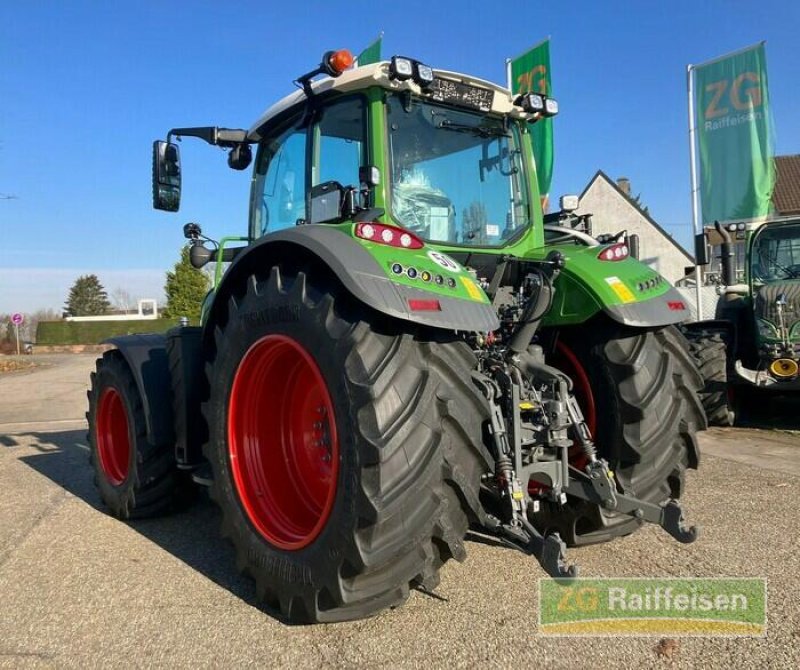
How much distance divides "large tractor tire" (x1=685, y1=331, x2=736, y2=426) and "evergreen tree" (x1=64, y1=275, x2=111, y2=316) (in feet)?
236

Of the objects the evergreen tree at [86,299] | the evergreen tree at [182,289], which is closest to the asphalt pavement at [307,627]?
the evergreen tree at [182,289]

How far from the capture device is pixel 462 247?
136 inches

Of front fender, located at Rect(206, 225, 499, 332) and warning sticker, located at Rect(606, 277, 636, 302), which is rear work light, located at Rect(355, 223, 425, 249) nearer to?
front fender, located at Rect(206, 225, 499, 332)

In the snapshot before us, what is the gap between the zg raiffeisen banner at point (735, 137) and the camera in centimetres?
1347

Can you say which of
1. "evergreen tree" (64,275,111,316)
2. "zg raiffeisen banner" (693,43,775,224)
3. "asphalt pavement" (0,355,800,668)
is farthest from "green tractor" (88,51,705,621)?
"evergreen tree" (64,275,111,316)

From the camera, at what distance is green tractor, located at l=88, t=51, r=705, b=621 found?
245cm

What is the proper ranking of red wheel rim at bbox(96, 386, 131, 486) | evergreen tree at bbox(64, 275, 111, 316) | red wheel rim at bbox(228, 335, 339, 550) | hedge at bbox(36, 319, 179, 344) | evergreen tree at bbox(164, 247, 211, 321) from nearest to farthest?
red wheel rim at bbox(228, 335, 339, 550) → red wheel rim at bbox(96, 386, 131, 486) → evergreen tree at bbox(164, 247, 211, 321) → hedge at bbox(36, 319, 179, 344) → evergreen tree at bbox(64, 275, 111, 316)

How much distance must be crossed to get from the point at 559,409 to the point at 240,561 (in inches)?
62.0

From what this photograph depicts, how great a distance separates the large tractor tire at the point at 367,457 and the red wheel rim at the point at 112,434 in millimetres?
2146

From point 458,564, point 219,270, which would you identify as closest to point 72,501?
point 219,270

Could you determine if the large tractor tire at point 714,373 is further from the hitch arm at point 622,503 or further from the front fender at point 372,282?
the front fender at point 372,282

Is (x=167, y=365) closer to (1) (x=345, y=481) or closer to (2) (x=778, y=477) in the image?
(1) (x=345, y=481)

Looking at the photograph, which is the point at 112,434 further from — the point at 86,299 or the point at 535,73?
the point at 86,299

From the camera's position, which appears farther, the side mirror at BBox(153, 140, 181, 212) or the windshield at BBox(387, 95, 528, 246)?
the side mirror at BBox(153, 140, 181, 212)
